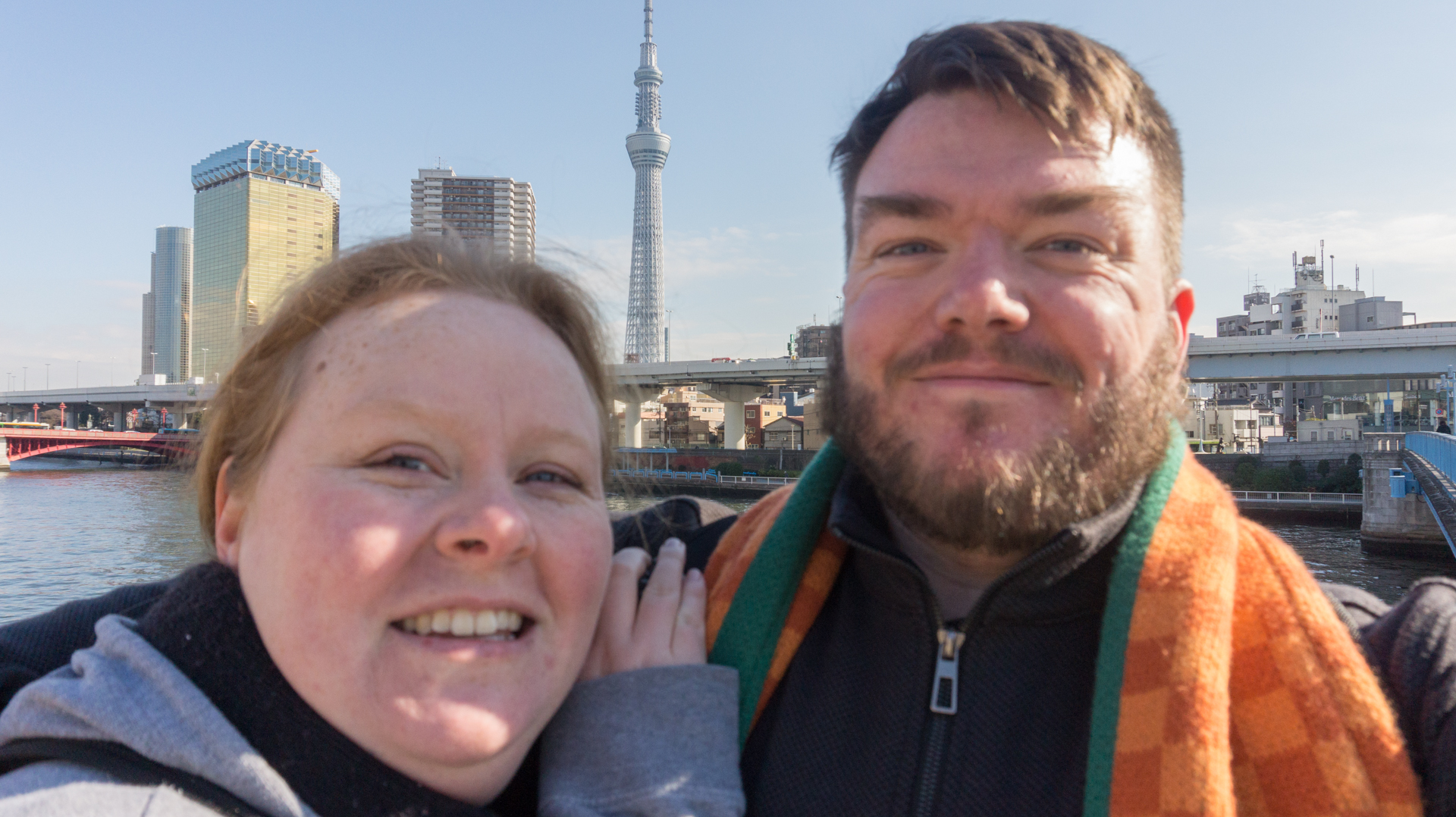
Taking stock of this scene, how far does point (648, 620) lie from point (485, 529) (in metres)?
0.51

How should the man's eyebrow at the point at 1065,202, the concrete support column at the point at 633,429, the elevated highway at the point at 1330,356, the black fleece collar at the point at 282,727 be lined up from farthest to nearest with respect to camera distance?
the concrete support column at the point at 633,429 < the elevated highway at the point at 1330,356 < the man's eyebrow at the point at 1065,202 < the black fleece collar at the point at 282,727

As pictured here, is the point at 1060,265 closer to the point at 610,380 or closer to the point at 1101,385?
the point at 1101,385

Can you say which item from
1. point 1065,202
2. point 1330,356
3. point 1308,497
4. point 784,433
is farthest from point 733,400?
point 1065,202

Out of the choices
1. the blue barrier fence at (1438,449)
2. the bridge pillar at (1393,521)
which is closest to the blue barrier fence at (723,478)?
the bridge pillar at (1393,521)

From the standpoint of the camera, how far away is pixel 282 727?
1.21 meters

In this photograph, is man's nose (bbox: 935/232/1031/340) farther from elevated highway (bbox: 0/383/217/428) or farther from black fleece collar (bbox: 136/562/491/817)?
elevated highway (bbox: 0/383/217/428)

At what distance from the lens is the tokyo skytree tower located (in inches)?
3516

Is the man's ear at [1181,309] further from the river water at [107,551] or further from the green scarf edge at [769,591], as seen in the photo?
the river water at [107,551]

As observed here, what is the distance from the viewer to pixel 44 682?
118 cm

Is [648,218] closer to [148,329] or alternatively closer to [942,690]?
[942,690]

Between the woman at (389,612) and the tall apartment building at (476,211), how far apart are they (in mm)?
247

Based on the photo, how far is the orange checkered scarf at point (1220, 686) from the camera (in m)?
1.22

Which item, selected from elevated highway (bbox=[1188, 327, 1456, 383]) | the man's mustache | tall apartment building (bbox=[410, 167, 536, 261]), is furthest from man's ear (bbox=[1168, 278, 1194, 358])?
elevated highway (bbox=[1188, 327, 1456, 383])

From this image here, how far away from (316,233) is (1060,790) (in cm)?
180
